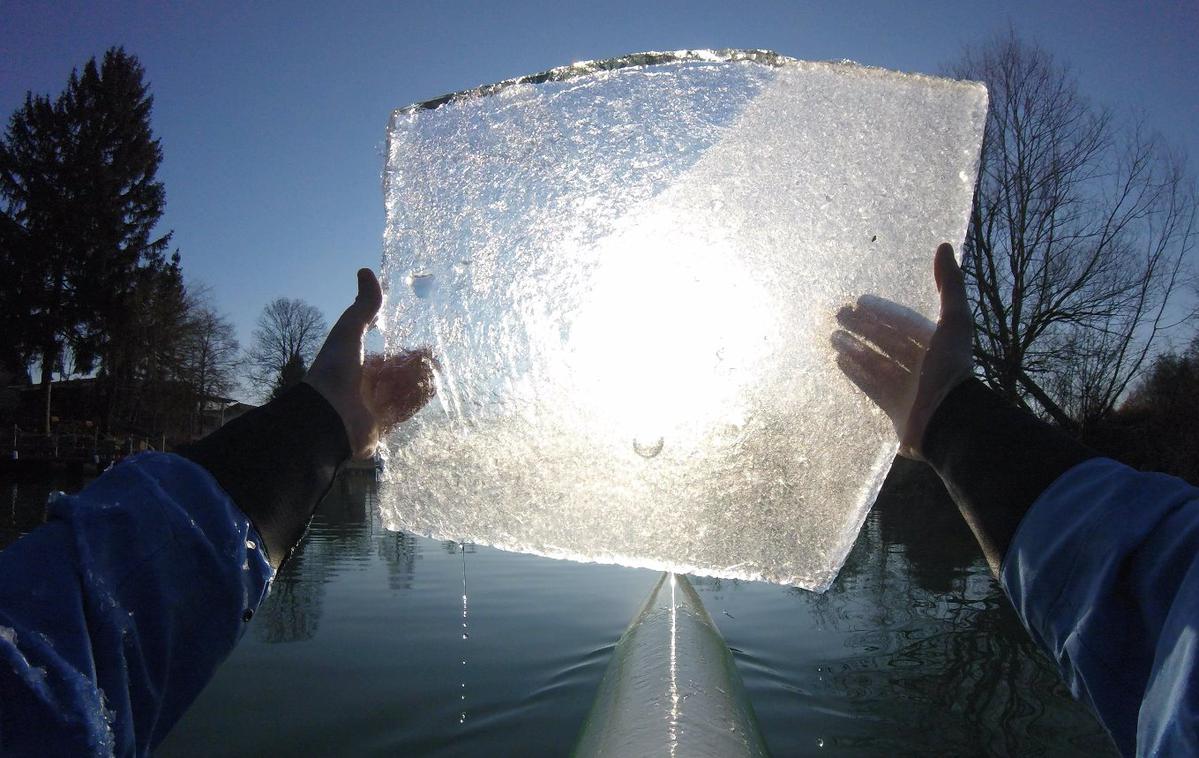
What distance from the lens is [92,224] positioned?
74.4ft

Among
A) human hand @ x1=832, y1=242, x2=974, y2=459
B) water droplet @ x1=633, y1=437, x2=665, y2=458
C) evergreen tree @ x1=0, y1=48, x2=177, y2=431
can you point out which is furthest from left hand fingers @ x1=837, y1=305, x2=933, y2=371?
evergreen tree @ x1=0, y1=48, x2=177, y2=431

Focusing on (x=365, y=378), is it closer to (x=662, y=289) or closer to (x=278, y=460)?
(x=278, y=460)

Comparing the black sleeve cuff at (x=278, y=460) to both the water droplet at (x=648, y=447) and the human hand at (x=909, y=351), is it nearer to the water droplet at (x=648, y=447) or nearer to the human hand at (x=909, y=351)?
the water droplet at (x=648, y=447)

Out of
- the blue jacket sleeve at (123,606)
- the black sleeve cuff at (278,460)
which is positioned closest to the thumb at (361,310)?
the black sleeve cuff at (278,460)

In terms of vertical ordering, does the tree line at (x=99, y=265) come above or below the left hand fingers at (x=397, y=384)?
above

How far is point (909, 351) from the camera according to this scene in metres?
1.15

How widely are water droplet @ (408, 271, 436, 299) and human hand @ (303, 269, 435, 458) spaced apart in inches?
2.5

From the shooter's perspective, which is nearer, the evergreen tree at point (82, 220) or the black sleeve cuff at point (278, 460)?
the black sleeve cuff at point (278, 460)

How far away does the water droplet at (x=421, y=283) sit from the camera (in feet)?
4.35

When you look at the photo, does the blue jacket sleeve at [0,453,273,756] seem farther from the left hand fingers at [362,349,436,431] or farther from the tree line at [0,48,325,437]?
the tree line at [0,48,325,437]

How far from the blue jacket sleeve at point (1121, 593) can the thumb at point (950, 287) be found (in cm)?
42

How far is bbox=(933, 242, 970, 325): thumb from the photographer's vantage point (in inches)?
45.1

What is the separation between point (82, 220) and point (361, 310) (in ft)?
87.2

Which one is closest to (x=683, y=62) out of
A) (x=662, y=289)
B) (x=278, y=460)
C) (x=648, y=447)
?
(x=662, y=289)
